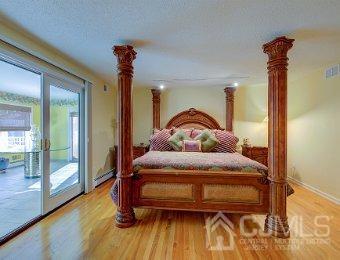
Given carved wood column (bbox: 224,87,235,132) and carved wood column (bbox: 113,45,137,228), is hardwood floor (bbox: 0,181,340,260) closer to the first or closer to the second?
carved wood column (bbox: 113,45,137,228)

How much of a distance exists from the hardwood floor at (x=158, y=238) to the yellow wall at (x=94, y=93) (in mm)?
1444

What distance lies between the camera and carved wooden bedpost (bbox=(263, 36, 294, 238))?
228cm

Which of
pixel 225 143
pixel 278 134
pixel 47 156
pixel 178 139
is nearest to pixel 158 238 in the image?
pixel 278 134

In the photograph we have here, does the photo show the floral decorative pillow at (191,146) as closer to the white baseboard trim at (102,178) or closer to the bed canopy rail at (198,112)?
the bed canopy rail at (198,112)

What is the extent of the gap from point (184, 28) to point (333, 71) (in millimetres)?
2780

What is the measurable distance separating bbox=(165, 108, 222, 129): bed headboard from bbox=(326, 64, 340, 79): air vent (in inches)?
88.2

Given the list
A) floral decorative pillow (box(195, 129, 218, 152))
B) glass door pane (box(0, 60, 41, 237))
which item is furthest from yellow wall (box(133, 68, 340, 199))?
glass door pane (box(0, 60, 41, 237))

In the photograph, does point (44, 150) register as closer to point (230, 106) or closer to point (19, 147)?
point (19, 147)

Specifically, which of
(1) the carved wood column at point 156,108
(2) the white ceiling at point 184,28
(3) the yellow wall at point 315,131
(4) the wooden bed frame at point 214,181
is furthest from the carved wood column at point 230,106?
(4) the wooden bed frame at point 214,181

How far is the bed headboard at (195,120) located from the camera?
16.0 ft

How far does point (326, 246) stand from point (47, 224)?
124 inches

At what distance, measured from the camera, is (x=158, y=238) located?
2.25m

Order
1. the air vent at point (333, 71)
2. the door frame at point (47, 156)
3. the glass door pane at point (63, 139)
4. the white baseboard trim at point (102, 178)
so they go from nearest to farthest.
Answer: the door frame at point (47, 156) < the glass door pane at point (63, 139) < the air vent at point (333, 71) < the white baseboard trim at point (102, 178)

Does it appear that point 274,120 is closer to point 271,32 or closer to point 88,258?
point 271,32
